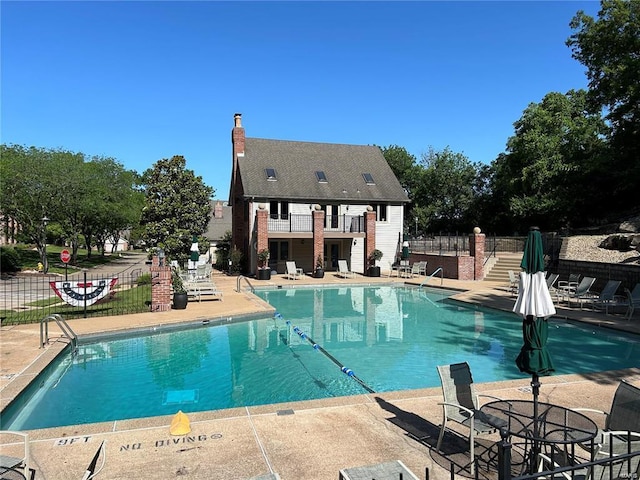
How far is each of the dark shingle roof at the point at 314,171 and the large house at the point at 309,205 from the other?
0.06m

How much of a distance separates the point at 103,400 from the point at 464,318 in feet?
37.9

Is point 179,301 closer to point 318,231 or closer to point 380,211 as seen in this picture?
point 318,231

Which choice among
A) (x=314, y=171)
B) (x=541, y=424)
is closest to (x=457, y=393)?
(x=541, y=424)

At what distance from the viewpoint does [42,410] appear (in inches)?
296

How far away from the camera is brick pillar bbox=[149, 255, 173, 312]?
14.6m

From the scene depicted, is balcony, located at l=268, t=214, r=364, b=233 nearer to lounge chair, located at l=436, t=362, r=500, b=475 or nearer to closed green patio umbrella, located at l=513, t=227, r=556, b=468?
lounge chair, located at l=436, t=362, r=500, b=475

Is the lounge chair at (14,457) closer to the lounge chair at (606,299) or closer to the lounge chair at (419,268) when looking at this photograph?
the lounge chair at (606,299)

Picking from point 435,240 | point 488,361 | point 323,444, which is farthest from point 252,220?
point 323,444

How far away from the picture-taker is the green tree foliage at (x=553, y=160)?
32.2m

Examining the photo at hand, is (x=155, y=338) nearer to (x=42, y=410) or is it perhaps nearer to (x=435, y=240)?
(x=42, y=410)

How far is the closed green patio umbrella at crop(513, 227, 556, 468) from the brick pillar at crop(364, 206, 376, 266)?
2346cm

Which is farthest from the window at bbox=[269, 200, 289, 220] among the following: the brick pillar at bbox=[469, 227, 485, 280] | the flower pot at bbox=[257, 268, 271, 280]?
the brick pillar at bbox=[469, 227, 485, 280]

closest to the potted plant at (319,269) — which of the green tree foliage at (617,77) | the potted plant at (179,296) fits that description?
the potted plant at (179,296)

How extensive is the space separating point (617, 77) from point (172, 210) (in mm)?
28789
